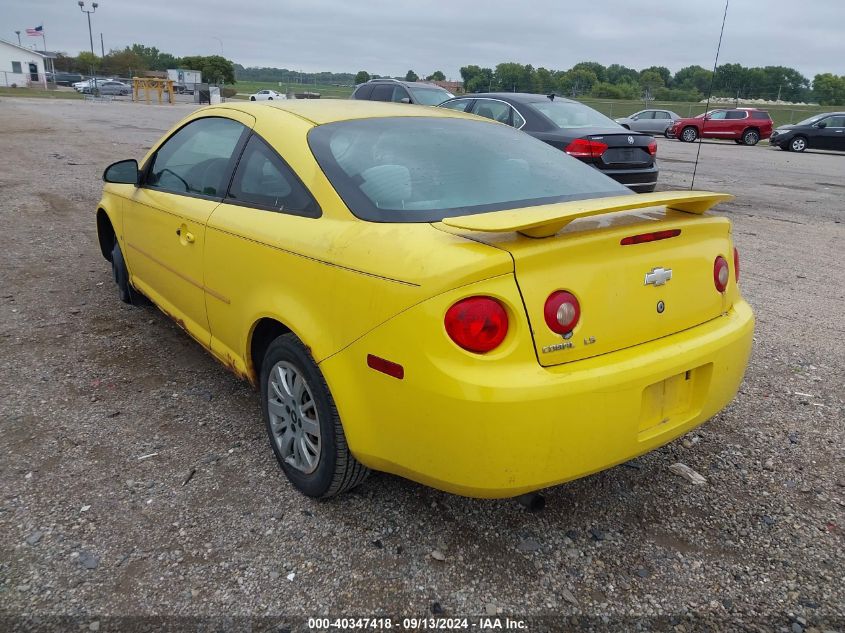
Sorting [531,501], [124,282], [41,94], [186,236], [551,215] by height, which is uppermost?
[41,94]

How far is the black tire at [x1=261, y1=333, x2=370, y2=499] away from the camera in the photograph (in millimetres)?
2369

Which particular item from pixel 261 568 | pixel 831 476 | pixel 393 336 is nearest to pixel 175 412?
pixel 261 568

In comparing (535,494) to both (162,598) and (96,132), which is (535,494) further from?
(96,132)

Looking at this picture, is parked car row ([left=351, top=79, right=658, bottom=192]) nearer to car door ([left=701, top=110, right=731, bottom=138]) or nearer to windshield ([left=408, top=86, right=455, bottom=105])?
windshield ([left=408, top=86, right=455, bottom=105])

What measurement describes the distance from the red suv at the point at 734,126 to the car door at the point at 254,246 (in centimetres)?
2584

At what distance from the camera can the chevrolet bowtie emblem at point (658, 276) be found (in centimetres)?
226

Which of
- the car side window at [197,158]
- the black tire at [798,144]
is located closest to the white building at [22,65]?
the black tire at [798,144]

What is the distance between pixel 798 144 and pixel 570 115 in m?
18.4

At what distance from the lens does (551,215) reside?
6.75 ft

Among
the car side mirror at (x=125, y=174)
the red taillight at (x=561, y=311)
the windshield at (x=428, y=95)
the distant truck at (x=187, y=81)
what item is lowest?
the red taillight at (x=561, y=311)

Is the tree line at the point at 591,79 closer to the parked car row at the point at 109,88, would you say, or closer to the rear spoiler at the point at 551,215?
the rear spoiler at the point at 551,215

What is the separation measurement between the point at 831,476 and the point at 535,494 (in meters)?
1.51

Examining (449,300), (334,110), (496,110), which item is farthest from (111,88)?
(449,300)

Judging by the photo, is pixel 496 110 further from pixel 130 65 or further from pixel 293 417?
pixel 130 65
